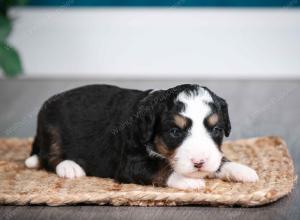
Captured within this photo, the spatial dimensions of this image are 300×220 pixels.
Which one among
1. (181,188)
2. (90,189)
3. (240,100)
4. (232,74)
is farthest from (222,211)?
(232,74)

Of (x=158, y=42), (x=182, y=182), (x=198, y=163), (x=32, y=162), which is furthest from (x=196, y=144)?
(x=158, y=42)

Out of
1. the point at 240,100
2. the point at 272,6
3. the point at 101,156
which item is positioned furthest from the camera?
the point at 272,6

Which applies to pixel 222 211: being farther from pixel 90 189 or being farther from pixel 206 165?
pixel 90 189

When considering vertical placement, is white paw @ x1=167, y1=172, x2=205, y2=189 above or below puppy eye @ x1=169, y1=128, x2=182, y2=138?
below

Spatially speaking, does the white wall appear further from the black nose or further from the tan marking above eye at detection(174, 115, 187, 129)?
the black nose

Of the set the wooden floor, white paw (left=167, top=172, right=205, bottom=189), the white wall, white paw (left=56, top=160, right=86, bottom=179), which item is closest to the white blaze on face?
white paw (left=167, top=172, right=205, bottom=189)

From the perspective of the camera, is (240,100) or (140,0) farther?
(140,0)

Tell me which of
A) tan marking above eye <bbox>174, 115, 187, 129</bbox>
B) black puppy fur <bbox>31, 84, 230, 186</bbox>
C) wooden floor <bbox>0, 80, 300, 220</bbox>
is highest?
tan marking above eye <bbox>174, 115, 187, 129</bbox>
